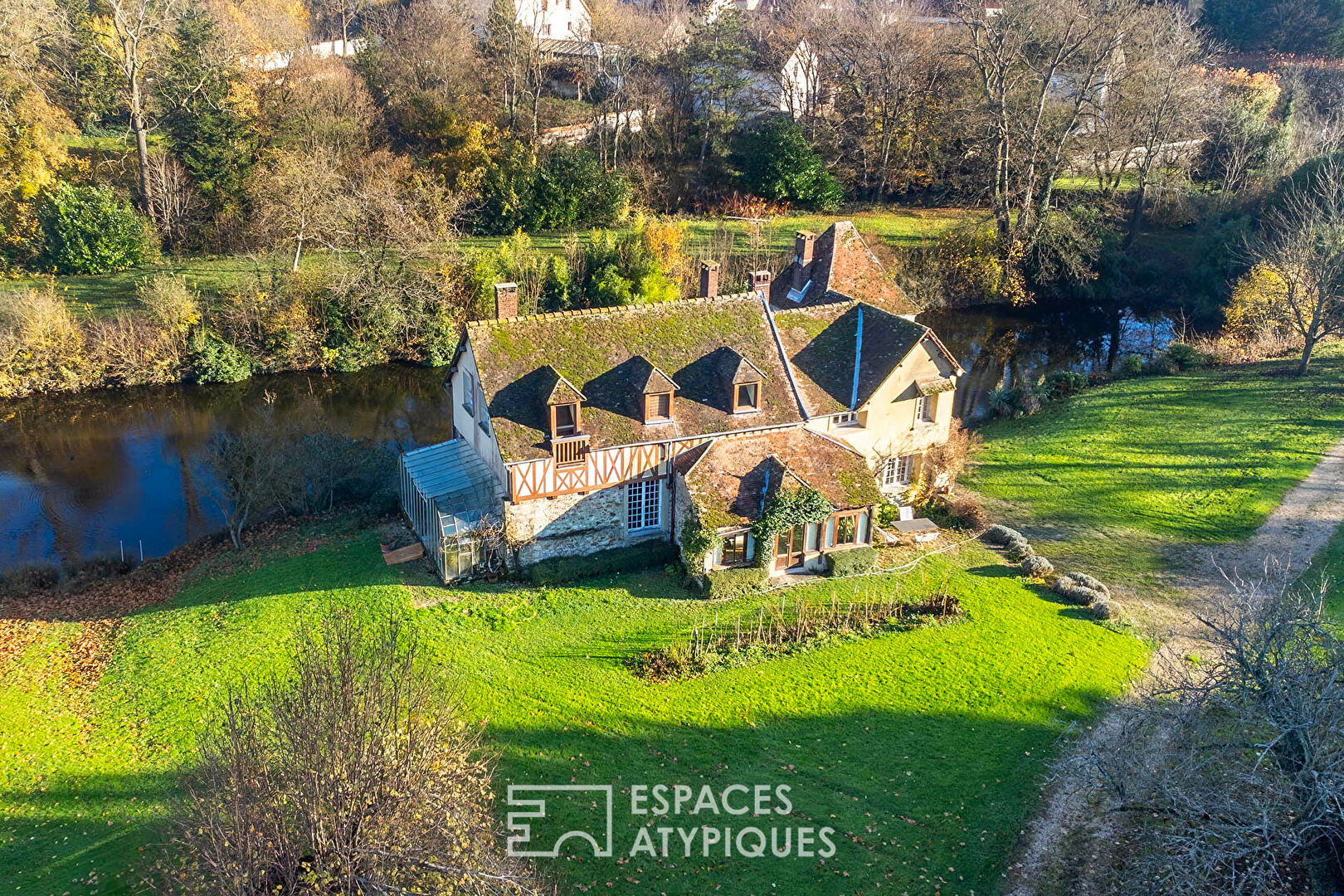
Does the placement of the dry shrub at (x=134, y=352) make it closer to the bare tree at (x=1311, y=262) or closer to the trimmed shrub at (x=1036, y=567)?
the trimmed shrub at (x=1036, y=567)

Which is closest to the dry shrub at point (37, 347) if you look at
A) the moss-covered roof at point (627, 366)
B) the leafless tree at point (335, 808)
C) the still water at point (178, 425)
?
the still water at point (178, 425)

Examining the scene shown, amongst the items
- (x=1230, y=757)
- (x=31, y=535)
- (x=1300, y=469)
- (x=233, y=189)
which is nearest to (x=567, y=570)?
(x=1230, y=757)

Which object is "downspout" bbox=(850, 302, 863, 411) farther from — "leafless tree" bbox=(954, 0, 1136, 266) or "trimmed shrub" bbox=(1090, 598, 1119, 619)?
"leafless tree" bbox=(954, 0, 1136, 266)

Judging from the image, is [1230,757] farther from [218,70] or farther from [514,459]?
[218,70]

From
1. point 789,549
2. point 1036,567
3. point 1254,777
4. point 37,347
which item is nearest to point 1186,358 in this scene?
point 1036,567

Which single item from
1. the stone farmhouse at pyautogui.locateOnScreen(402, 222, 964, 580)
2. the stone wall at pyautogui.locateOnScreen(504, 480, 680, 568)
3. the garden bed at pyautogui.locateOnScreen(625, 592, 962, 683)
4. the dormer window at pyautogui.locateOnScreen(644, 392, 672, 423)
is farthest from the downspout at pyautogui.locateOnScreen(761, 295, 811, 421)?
the garden bed at pyautogui.locateOnScreen(625, 592, 962, 683)

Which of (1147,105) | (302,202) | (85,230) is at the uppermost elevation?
(1147,105)

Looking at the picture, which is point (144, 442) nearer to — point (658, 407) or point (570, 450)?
point (570, 450)

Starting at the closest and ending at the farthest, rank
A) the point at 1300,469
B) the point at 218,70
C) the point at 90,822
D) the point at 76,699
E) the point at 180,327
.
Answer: the point at 90,822
the point at 76,699
the point at 1300,469
the point at 180,327
the point at 218,70
